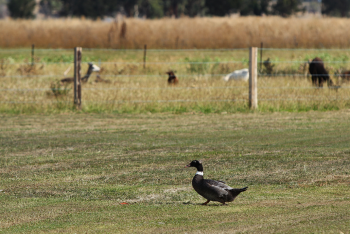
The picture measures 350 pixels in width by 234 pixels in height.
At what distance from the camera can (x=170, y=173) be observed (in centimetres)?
846

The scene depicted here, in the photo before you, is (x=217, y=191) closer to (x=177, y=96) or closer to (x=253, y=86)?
(x=253, y=86)

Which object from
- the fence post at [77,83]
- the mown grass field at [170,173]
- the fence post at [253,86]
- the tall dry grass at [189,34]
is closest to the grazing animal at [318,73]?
the fence post at [253,86]

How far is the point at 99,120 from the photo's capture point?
1484 centimetres

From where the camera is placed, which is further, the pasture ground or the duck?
the pasture ground

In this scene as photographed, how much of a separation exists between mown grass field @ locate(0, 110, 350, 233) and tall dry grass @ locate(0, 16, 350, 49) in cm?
2011

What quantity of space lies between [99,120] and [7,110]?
10.8 feet

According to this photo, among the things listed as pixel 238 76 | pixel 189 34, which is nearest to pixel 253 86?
pixel 238 76

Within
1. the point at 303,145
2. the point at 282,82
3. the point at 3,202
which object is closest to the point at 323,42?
the point at 282,82

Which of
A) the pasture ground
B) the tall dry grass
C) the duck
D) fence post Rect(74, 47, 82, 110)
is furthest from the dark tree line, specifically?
the duck

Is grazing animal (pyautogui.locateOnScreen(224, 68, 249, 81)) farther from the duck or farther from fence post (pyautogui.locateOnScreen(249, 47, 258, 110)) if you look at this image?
the duck

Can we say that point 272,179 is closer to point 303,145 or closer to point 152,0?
point 303,145

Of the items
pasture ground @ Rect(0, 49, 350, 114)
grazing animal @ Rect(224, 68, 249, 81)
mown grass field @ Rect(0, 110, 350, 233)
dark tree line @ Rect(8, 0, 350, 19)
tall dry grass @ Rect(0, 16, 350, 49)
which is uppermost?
dark tree line @ Rect(8, 0, 350, 19)

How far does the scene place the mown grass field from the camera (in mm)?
5840

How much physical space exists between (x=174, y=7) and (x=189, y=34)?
3679cm
